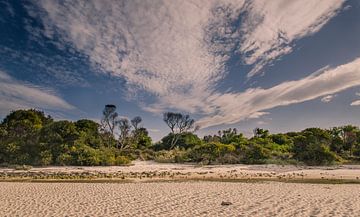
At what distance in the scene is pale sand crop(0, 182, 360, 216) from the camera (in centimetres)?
1080

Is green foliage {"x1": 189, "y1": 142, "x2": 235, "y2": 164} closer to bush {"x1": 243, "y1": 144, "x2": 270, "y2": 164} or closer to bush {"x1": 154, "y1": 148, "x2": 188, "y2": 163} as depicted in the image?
bush {"x1": 243, "y1": 144, "x2": 270, "y2": 164}

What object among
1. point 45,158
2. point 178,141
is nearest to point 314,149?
point 178,141

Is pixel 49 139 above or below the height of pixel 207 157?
above

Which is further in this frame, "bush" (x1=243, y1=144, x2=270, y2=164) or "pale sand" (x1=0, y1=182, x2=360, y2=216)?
"bush" (x1=243, y1=144, x2=270, y2=164)

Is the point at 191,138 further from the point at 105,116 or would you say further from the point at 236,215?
the point at 236,215

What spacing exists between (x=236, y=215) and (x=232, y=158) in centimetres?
2664

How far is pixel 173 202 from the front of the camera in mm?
12977

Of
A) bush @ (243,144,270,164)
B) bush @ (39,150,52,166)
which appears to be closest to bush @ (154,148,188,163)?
bush @ (243,144,270,164)

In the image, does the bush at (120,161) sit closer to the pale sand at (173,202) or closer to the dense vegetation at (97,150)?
the dense vegetation at (97,150)

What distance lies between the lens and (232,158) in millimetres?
36281

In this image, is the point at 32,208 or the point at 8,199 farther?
the point at 8,199

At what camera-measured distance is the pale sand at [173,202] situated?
10.8 m

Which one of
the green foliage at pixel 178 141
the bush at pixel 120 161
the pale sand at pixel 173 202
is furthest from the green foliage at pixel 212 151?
the pale sand at pixel 173 202

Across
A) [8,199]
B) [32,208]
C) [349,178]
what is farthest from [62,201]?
[349,178]
